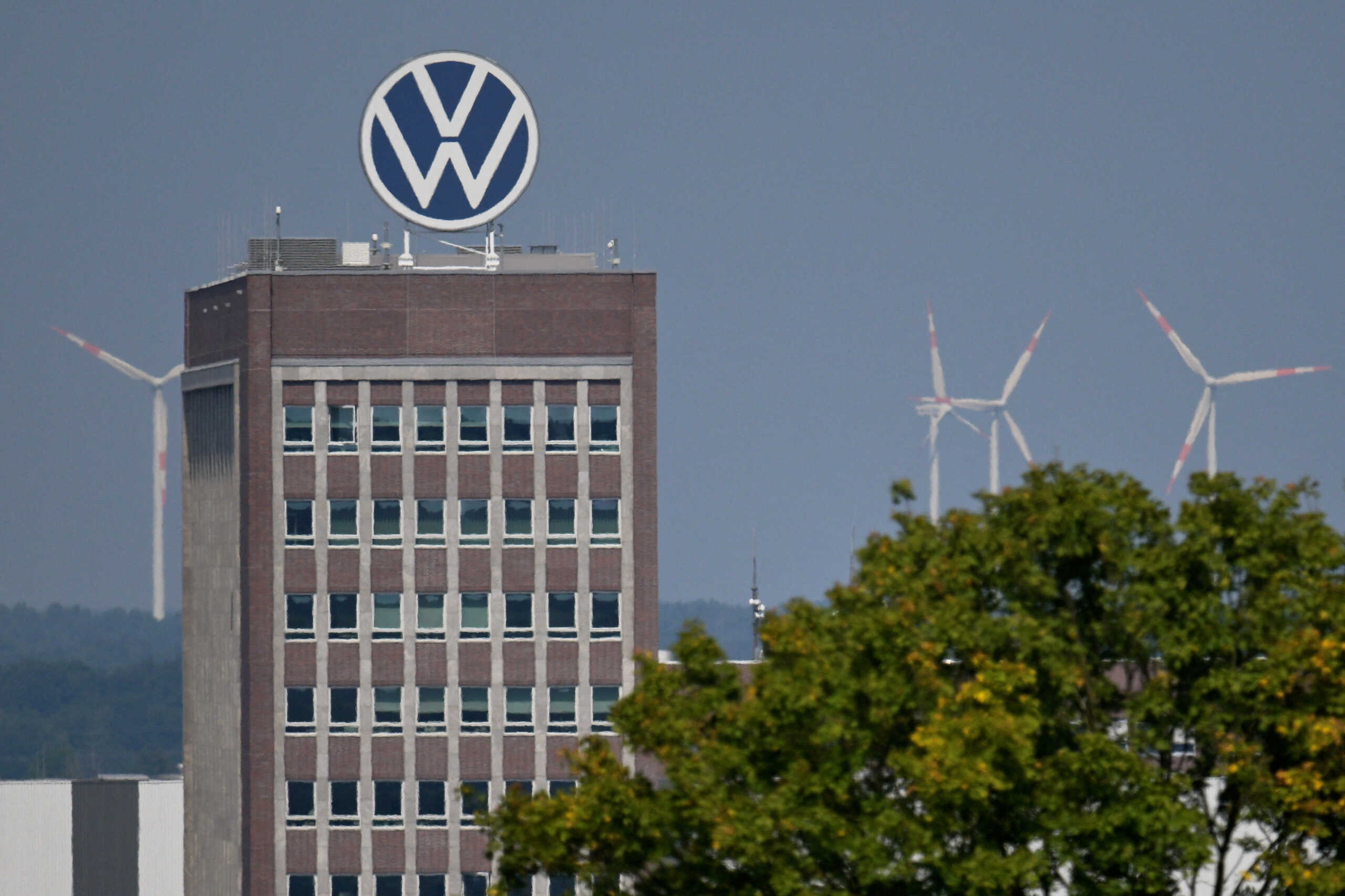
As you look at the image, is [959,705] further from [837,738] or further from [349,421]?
[349,421]

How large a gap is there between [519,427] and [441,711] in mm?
13421

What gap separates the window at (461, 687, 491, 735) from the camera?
390ft

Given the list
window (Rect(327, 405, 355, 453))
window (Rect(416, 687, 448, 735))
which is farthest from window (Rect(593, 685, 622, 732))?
window (Rect(327, 405, 355, 453))

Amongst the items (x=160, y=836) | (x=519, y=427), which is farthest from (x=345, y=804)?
(x=160, y=836)

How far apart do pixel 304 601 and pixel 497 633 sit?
29.6 ft

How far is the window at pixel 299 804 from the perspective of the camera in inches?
4688

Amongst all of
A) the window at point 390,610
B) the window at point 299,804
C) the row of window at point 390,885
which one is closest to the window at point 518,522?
the window at point 390,610

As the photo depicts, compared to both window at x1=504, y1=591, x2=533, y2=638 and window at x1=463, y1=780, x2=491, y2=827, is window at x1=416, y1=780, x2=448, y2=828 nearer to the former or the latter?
window at x1=463, y1=780, x2=491, y2=827

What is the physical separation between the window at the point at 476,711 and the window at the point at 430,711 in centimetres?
98

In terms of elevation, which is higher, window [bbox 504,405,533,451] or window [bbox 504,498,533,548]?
window [bbox 504,405,533,451]

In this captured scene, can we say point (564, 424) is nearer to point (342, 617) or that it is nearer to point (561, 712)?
point (561, 712)

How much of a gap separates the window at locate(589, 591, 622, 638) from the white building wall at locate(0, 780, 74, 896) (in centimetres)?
6540

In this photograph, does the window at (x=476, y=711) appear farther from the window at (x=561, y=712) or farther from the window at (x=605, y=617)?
the window at (x=605, y=617)

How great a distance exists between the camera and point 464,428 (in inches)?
4722
